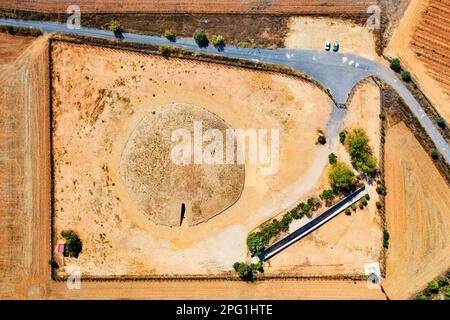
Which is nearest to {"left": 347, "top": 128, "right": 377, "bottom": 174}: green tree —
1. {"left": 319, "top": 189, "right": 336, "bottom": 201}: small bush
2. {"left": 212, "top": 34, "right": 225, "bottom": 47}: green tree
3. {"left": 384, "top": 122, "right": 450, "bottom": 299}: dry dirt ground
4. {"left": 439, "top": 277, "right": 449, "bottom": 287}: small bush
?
{"left": 384, "top": 122, "right": 450, "bottom": 299}: dry dirt ground

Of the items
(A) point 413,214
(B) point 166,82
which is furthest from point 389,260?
(B) point 166,82

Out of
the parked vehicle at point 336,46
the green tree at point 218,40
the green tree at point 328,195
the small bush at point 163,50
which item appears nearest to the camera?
the green tree at point 328,195

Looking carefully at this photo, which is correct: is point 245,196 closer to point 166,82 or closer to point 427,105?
point 166,82

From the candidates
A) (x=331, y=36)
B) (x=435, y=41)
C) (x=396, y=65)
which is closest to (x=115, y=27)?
(x=331, y=36)

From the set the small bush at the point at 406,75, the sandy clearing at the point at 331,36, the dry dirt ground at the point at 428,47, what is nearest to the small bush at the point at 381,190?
the dry dirt ground at the point at 428,47

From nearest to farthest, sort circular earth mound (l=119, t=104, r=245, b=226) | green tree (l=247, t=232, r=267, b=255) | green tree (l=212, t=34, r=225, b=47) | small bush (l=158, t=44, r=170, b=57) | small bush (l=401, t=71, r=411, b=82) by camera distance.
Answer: green tree (l=247, t=232, r=267, b=255) < circular earth mound (l=119, t=104, r=245, b=226) < small bush (l=401, t=71, r=411, b=82) < green tree (l=212, t=34, r=225, b=47) < small bush (l=158, t=44, r=170, b=57)

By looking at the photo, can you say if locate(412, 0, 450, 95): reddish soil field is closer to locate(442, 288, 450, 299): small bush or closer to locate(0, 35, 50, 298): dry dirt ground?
locate(442, 288, 450, 299): small bush

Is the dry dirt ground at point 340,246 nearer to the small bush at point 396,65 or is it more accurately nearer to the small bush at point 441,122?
the small bush at point 396,65

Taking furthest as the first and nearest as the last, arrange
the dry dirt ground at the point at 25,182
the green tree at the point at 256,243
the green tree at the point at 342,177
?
1. the dry dirt ground at the point at 25,182
2. the green tree at the point at 256,243
3. the green tree at the point at 342,177
